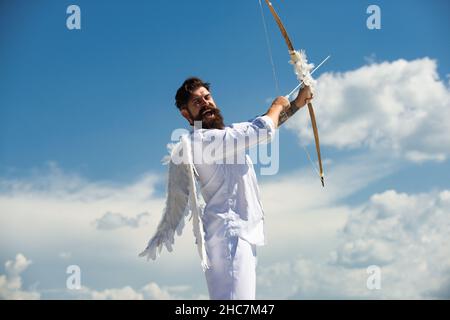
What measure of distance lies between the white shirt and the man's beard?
0.37ft

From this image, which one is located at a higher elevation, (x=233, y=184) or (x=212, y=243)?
(x=233, y=184)

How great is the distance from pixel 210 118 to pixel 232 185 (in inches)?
17.5

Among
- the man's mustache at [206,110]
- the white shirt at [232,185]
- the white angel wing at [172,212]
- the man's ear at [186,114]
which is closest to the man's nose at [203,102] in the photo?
the man's mustache at [206,110]

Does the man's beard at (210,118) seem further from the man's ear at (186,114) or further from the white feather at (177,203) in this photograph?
the white feather at (177,203)

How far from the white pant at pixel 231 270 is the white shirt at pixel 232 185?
5cm

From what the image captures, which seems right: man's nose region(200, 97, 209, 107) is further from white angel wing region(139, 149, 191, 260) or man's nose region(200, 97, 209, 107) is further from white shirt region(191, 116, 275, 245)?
white angel wing region(139, 149, 191, 260)

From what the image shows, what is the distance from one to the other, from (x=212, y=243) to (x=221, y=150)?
54 cm

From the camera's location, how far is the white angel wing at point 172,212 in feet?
10.2

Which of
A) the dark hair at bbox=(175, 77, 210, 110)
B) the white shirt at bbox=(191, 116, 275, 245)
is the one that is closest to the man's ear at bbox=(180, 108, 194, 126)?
the dark hair at bbox=(175, 77, 210, 110)

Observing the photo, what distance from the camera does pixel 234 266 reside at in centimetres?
280
